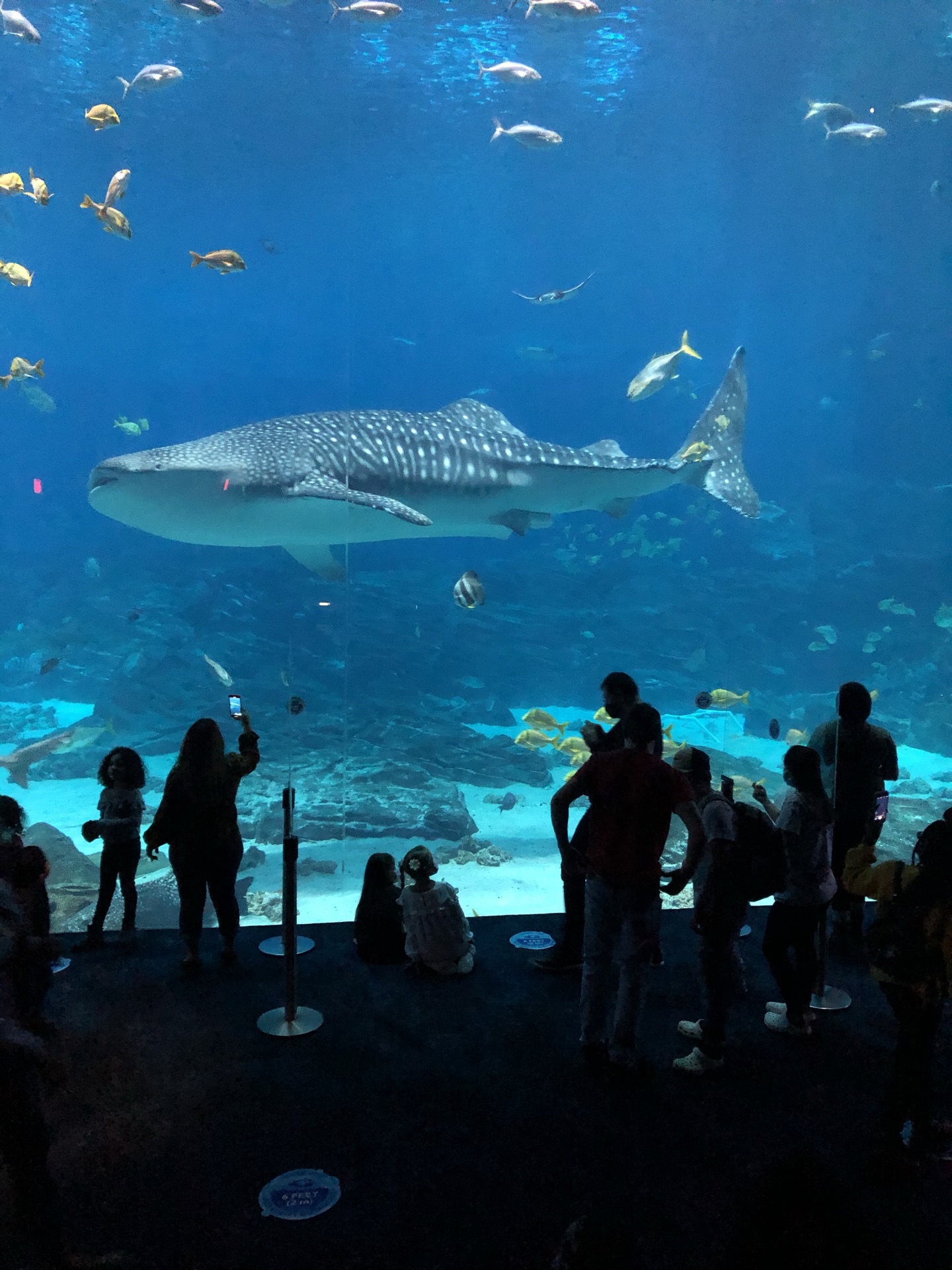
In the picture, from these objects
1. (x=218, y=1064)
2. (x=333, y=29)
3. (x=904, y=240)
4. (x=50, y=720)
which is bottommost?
(x=50, y=720)

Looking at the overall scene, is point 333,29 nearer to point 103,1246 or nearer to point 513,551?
point 103,1246

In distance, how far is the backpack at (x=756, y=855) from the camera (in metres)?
2.87

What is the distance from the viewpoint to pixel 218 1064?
2895 mm

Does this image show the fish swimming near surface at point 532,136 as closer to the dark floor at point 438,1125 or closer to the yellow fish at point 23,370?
the yellow fish at point 23,370

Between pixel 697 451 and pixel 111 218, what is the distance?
6704 mm

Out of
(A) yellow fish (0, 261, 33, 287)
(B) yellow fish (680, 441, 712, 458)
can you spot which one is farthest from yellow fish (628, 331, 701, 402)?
(A) yellow fish (0, 261, 33, 287)

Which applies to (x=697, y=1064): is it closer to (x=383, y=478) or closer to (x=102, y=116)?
(x=383, y=478)

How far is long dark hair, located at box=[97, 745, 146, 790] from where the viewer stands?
3891 mm

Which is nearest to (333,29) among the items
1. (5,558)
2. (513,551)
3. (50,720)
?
(50,720)

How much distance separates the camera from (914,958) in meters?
2.24

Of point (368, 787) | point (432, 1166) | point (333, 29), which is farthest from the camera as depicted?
point (333, 29)

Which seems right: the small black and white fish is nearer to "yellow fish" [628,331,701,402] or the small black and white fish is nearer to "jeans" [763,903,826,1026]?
"yellow fish" [628,331,701,402]

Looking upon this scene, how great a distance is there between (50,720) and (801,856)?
2145cm

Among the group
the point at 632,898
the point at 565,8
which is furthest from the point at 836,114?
the point at 632,898
